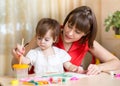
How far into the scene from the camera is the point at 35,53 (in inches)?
60.5

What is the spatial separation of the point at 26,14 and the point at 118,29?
2.36ft

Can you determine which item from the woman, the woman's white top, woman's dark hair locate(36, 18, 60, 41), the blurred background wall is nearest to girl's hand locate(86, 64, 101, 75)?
the woman

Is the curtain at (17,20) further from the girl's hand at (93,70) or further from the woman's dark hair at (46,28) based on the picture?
the girl's hand at (93,70)

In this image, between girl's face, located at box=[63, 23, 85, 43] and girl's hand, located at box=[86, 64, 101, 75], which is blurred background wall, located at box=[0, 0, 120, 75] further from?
girl's hand, located at box=[86, 64, 101, 75]

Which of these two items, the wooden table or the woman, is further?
the woman

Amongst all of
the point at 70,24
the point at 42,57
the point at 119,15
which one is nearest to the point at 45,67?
the point at 42,57

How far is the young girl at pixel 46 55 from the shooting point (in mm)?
1491

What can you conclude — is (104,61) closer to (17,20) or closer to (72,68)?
(72,68)

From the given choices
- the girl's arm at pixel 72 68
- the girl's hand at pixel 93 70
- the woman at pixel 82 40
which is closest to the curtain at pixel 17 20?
the woman at pixel 82 40

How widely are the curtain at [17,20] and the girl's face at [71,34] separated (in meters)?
Answer: 0.37

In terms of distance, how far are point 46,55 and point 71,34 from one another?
222mm

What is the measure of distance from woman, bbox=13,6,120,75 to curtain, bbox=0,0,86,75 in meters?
0.25

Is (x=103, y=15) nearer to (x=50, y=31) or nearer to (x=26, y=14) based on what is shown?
(x=26, y=14)

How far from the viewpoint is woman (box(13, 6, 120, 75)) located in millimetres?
1605
